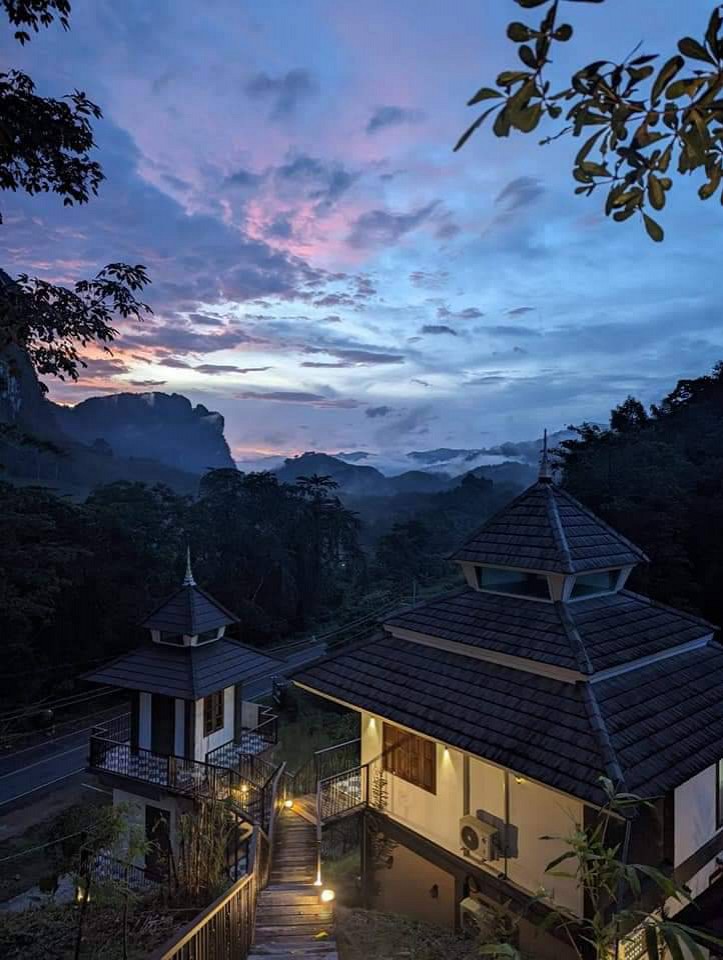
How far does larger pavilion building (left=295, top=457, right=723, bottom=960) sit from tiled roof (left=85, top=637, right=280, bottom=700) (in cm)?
359

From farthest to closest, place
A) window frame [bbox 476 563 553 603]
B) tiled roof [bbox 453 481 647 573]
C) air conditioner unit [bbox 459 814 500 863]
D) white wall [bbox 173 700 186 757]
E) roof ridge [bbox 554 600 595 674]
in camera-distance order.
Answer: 1. white wall [bbox 173 700 186 757]
2. window frame [bbox 476 563 553 603]
3. tiled roof [bbox 453 481 647 573]
4. air conditioner unit [bbox 459 814 500 863]
5. roof ridge [bbox 554 600 595 674]

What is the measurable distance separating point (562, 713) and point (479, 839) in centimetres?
266

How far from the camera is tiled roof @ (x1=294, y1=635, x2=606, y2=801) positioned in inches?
304

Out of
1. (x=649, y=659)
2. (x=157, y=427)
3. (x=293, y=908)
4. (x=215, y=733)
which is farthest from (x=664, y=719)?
(x=157, y=427)

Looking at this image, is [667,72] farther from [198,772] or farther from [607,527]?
[198,772]

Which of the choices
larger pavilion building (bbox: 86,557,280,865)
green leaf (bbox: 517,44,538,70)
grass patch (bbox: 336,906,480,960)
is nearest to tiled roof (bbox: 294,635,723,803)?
grass patch (bbox: 336,906,480,960)

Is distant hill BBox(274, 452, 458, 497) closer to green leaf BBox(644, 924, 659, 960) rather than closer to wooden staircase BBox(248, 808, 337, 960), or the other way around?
wooden staircase BBox(248, 808, 337, 960)

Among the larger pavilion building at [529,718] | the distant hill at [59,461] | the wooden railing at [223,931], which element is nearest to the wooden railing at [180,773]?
the larger pavilion building at [529,718]

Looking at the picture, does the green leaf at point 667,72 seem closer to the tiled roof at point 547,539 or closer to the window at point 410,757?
the tiled roof at point 547,539

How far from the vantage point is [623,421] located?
44688 millimetres

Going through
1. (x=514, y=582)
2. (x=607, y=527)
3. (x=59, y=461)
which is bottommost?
(x=514, y=582)

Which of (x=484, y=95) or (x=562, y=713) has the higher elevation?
(x=484, y=95)

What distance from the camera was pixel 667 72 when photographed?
1.73 m

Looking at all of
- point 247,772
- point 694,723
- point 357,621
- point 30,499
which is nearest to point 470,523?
point 357,621
